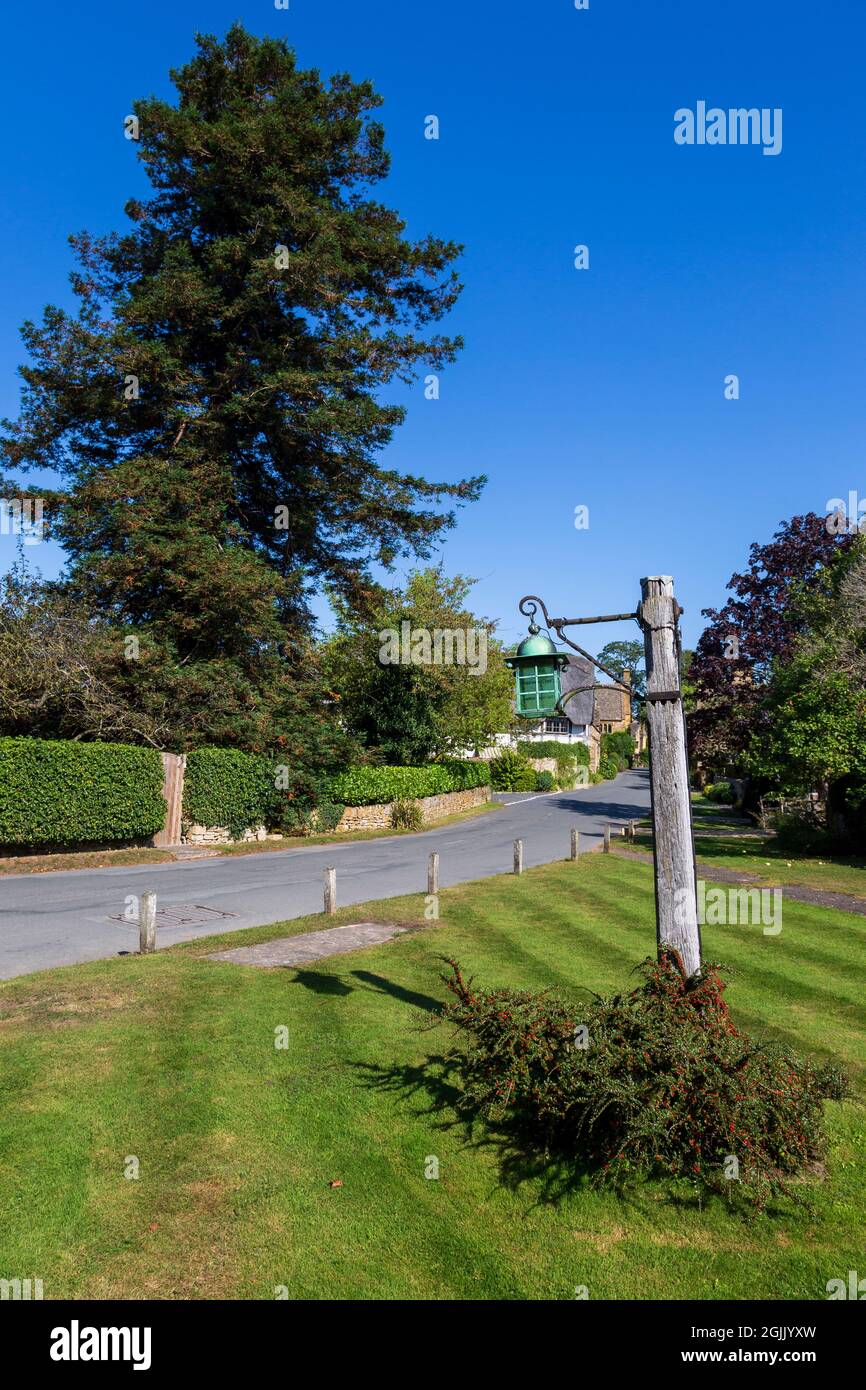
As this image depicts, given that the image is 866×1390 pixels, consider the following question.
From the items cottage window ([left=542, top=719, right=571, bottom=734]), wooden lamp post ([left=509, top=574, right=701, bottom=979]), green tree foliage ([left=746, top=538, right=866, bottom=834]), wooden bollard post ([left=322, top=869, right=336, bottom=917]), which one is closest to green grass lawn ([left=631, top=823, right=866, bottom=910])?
green tree foliage ([left=746, top=538, right=866, bottom=834])

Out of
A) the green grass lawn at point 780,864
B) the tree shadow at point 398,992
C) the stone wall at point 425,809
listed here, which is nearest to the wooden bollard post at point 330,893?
the tree shadow at point 398,992

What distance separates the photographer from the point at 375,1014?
8.60 meters

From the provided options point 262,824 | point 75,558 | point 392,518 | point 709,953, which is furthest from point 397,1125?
point 392,518

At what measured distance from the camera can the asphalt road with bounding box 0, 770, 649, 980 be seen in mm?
12125

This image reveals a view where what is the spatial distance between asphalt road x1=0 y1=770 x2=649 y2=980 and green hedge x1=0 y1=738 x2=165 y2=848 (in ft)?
5.19

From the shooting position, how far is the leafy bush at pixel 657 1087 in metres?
5.07

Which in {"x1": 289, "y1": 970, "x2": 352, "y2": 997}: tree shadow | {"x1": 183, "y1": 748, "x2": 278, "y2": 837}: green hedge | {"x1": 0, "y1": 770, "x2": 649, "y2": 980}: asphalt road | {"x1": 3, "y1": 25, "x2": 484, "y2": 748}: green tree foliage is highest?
{"x1": 3, "y1": 25, "x2": 484, "y2": 748}: green tree foliage

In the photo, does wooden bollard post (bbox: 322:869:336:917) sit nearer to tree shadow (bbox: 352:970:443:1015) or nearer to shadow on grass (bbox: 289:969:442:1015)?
shadow on grass (bbox: 289:969:442:1015)

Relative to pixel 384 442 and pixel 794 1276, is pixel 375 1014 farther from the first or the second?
pixel 384 442

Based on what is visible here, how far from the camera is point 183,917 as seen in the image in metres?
13.8

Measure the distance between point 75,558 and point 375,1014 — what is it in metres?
21.7

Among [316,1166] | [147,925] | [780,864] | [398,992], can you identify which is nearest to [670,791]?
[316,1166]

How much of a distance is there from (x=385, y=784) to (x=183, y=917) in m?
18.3

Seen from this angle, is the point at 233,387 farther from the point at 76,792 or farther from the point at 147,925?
the point at 147,925
